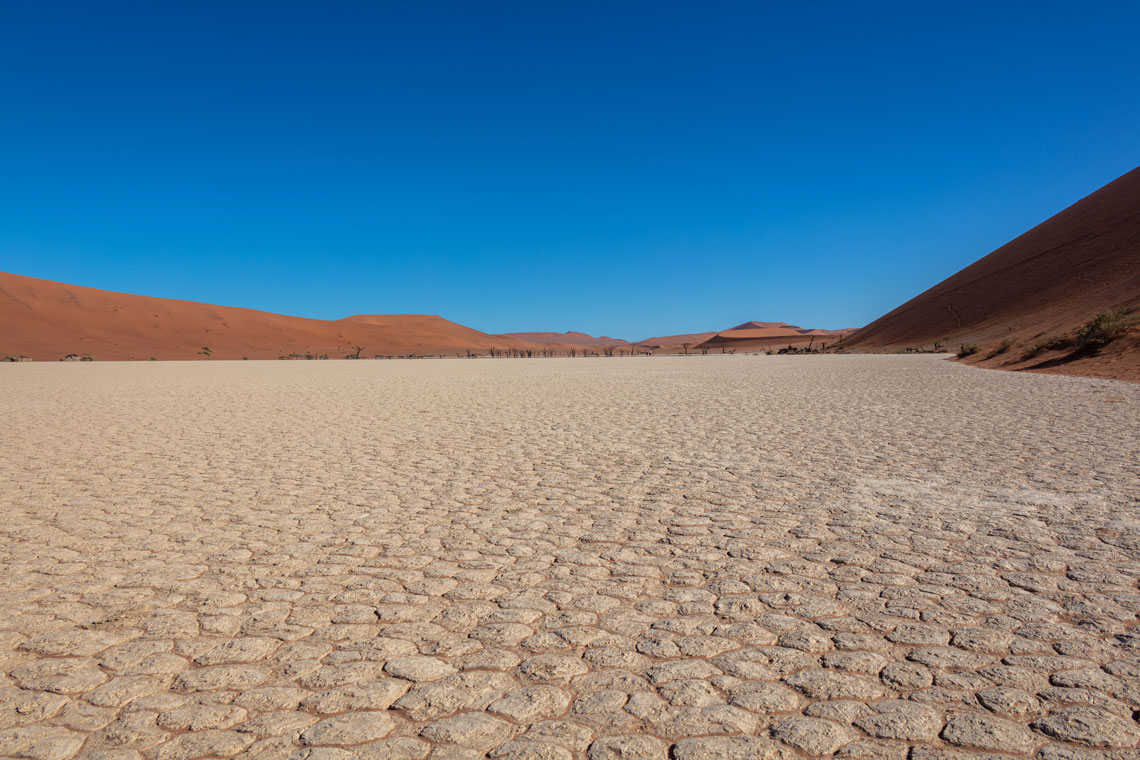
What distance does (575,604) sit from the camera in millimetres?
3365

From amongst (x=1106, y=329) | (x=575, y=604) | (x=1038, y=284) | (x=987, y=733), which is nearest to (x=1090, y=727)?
(x=987, y=733)

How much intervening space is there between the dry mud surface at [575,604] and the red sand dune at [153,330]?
55628 millimetres

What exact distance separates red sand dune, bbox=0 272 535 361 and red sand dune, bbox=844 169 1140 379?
190ft

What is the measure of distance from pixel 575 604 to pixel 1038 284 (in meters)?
70.1

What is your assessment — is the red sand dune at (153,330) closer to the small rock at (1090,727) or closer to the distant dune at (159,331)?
the distant dune at (159,331)

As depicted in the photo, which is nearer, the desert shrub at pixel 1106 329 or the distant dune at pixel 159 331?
the desert shrub at pixel 1106 329

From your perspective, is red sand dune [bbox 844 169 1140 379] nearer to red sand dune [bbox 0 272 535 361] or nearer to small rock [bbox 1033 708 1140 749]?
small rock [bbox 1033 708 1140 749]

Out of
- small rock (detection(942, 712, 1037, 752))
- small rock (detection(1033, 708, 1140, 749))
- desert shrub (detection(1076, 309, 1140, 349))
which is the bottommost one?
small rock (detection(942, 712, 1037, 752))

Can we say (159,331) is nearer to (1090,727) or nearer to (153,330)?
(153,330)

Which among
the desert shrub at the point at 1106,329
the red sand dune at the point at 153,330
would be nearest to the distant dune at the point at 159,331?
the red sand dune at the point at 153,330

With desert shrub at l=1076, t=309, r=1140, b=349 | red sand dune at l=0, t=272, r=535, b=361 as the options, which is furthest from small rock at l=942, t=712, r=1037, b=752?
red sand dune at l=0, t=272, r=535, b=361

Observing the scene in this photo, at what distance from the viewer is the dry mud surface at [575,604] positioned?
2303 millimetres

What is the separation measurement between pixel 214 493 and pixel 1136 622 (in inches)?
249

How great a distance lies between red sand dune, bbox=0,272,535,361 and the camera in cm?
5787
